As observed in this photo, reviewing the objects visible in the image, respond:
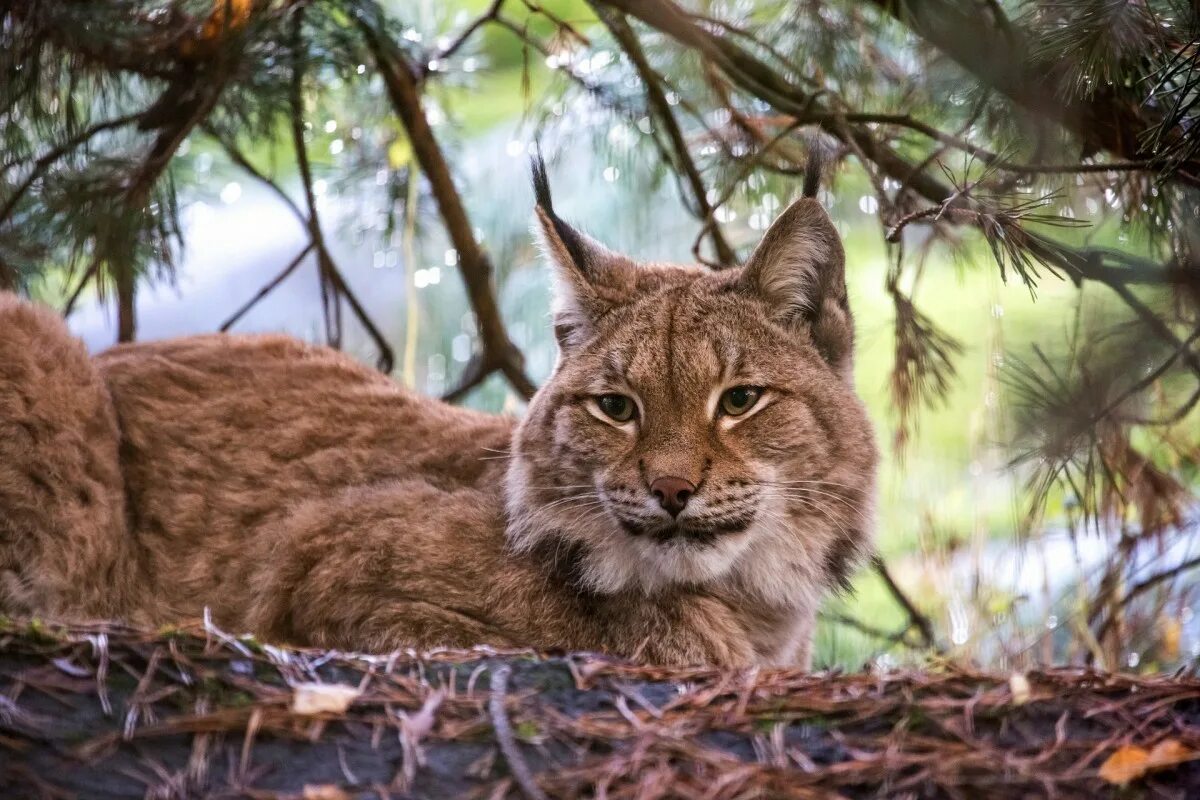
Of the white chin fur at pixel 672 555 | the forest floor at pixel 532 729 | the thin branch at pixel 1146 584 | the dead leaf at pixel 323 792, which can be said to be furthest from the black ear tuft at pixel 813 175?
the dead leaf at pixel 323 792

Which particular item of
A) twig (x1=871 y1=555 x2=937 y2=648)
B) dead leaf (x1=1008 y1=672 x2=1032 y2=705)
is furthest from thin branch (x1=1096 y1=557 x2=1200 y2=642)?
dead leaf (x1=1008 y1=672 x2=1032 y2=705)

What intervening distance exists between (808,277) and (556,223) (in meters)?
0.91

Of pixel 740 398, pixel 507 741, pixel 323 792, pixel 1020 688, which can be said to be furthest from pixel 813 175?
pixel 323 792

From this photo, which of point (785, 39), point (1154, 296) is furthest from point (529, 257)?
point (1154, 296)

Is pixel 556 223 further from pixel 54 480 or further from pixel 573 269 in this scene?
pixel 54 480

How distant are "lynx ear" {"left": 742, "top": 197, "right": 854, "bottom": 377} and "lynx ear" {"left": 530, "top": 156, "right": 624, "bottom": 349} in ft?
1.75

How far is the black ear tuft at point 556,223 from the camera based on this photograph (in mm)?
4164

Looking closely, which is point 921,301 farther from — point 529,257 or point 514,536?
point 514,536

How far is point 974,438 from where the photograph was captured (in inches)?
211

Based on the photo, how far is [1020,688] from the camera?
2869 mm

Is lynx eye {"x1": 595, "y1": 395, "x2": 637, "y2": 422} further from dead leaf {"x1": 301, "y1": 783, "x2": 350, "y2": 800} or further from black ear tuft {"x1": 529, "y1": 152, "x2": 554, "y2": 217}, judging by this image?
dead leaf {"x1": 301, "y1": 783, "x2": 350, "y2": 800}

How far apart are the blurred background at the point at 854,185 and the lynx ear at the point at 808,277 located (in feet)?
0.95

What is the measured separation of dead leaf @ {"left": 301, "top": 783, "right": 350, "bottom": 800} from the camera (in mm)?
2443

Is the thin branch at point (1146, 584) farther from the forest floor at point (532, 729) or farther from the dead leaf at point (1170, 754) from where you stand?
the dead leaf at point (1170, 754)
